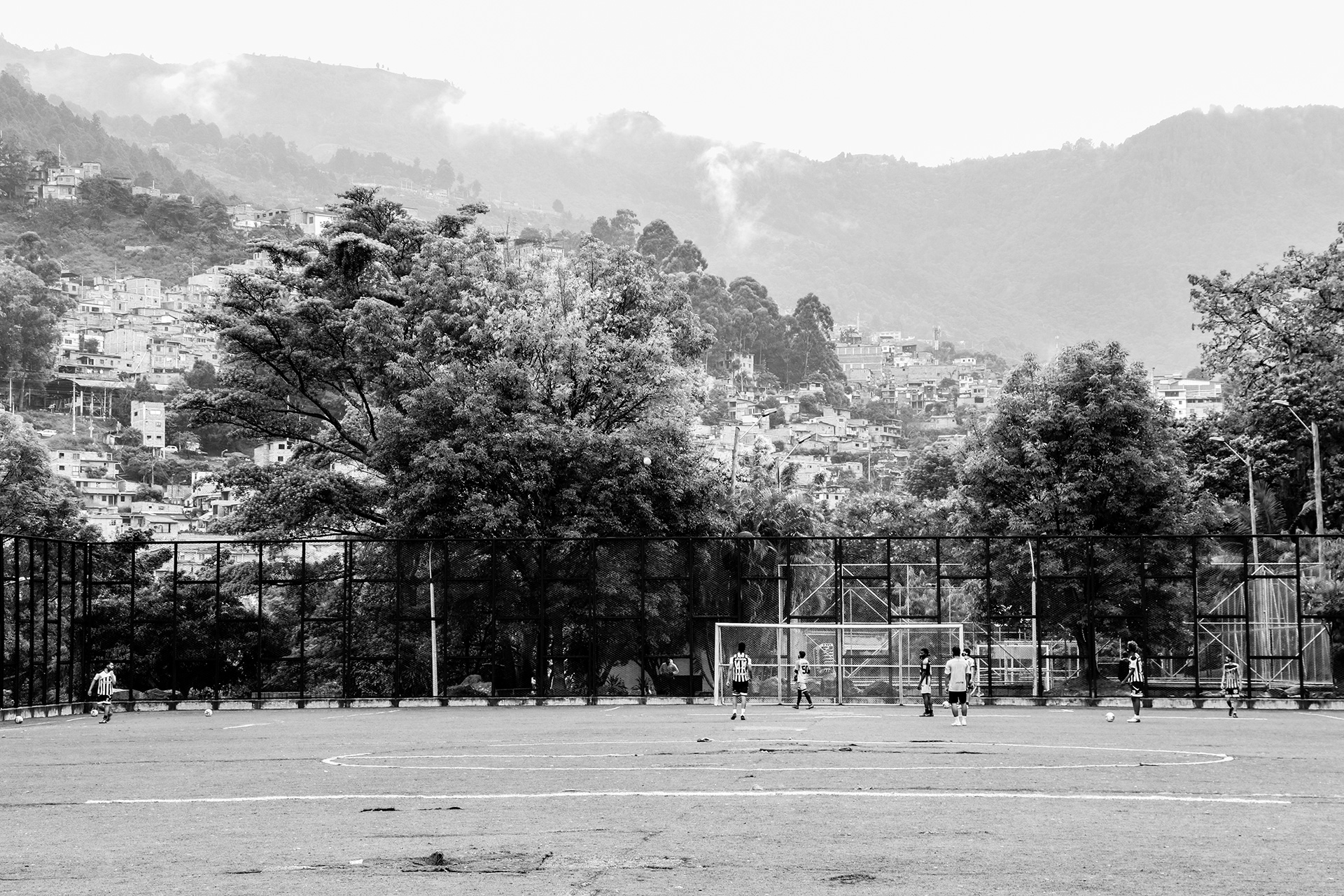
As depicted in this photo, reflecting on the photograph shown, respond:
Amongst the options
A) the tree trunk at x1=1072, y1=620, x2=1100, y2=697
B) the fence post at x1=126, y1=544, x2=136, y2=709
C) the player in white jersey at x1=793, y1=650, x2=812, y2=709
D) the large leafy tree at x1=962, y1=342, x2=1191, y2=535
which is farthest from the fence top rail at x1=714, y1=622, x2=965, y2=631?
the fence post at x1=126, y1=544, x2=136, y2=709

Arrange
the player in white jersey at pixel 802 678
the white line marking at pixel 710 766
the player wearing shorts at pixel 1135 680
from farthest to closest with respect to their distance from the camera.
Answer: the player in white jersey at pixel 802 678 → the player wearing shorts at pixel 1135 680 → the white line marking at pixel 710 766

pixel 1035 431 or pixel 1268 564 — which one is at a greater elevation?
pixel 1035 431

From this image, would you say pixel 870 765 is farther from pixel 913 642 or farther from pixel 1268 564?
pixel 1268 564

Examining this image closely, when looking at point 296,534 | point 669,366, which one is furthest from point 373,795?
point 296,534

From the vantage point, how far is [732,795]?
664 inches

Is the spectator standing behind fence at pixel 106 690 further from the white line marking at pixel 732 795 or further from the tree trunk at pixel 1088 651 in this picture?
the tree trunk at pixel 1088 651

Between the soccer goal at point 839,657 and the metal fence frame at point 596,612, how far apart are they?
812 mm

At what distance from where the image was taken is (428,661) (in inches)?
1722

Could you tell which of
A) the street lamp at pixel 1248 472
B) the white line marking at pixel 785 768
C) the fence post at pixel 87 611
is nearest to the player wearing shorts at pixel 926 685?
the white line marking at pixel 785 768

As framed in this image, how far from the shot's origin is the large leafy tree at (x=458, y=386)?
154 feet

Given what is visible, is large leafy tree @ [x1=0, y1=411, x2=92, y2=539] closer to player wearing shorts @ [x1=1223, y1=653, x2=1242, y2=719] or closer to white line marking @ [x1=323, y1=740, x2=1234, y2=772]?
white line marking @ [x1=323, y1=740, x2=1234, y2=772]

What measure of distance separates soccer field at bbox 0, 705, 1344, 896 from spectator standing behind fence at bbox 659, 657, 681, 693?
15156mm

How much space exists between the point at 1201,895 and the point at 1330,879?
1284mm

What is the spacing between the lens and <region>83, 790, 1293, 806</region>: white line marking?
16.5 metres
